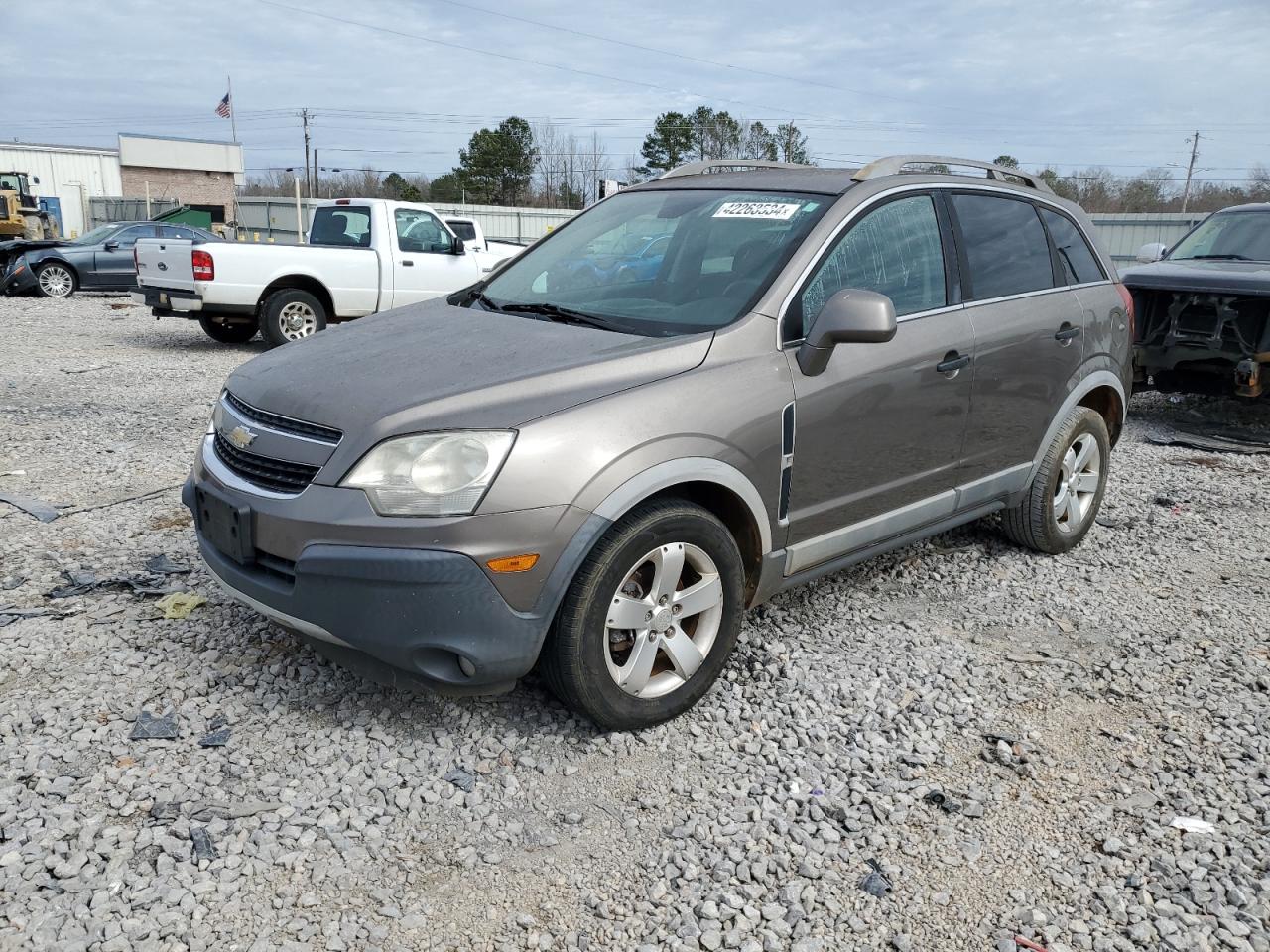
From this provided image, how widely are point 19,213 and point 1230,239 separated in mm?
30543

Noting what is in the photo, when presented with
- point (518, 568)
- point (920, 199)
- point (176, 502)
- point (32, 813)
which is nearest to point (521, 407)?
point (518, 568)

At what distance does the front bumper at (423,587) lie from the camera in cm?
284

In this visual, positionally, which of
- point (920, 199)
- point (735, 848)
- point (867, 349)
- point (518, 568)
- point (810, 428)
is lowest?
point (735, 848)

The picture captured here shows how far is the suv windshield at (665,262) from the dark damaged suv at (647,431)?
2 cm

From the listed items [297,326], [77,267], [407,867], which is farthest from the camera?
[77,267]

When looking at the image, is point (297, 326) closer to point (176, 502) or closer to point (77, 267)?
point (176, 502)

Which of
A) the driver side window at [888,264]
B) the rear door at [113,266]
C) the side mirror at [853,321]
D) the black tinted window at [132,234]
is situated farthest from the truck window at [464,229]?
the side mirror at [853,321]

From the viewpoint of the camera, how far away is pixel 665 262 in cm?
398

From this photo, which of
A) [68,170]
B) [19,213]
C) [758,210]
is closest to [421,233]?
[758,210]

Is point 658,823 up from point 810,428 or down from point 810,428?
down

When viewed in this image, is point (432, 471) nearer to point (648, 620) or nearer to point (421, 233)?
point (648, 620)

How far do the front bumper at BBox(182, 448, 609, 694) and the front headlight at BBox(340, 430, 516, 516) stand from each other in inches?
1.8

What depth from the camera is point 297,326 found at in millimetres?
11727

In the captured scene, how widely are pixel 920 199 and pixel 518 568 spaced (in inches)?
97.1
